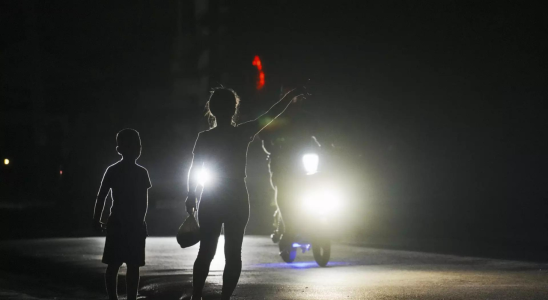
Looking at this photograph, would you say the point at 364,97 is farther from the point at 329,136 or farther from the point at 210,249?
the point at 210,249

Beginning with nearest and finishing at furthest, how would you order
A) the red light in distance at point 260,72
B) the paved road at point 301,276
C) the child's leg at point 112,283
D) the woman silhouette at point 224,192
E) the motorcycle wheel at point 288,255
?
the woman silhouette at point 224,192 → the child's leg at point 112,283 → the paved road at point 301,276 → the motorcycle wheel at point 288,255 → the red light in distance at point 260,72

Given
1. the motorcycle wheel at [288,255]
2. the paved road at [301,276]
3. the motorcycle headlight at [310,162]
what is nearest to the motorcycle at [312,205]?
the motorcycle headlight at [310,162]

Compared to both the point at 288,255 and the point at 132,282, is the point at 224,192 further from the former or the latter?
the point at 288,255

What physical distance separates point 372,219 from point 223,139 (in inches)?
703

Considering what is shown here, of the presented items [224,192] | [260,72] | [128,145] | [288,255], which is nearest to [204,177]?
[224,192]

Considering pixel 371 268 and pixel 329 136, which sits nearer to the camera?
pixel 371 268


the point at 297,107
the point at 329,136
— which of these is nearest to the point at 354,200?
the point at 329,136

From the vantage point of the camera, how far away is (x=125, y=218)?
8.04 meters

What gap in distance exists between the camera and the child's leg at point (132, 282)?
8.02 m

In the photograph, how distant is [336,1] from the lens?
29438mm

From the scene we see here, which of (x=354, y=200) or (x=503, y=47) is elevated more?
(x=503, y=47)

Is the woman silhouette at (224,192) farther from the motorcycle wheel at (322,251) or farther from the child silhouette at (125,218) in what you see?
the motorcycle wheel at (322,251)

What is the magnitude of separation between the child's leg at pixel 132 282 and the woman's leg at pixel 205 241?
775 millimetres

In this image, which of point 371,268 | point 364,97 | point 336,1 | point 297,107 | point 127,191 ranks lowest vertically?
point 371,268
